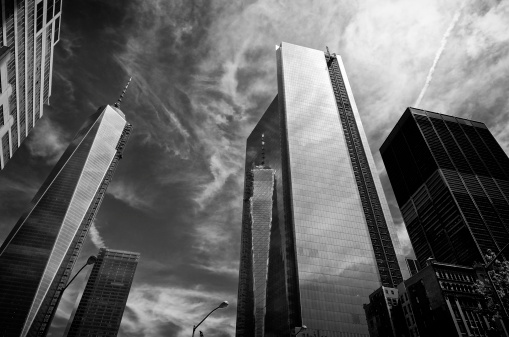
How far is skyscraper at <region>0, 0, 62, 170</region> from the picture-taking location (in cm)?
9225

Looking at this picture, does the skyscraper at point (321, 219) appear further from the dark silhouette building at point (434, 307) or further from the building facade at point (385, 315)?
the dark silhouette building at point (434, 307)

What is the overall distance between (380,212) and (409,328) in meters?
65.8

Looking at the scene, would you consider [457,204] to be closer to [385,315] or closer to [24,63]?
[385,315]

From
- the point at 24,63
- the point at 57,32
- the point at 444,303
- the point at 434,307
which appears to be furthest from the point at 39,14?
the point at 434,307

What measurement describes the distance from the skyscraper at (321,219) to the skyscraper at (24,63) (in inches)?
4123

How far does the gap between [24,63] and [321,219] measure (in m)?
119

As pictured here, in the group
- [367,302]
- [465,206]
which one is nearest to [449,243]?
[465,206]

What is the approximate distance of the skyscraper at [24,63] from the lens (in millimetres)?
92250

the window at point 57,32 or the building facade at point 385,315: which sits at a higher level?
the window at point 57,32

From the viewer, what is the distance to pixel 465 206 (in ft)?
532

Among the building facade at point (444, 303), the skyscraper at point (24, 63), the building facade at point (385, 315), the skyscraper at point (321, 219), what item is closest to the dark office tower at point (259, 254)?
the skyscraper at point (321, 219)

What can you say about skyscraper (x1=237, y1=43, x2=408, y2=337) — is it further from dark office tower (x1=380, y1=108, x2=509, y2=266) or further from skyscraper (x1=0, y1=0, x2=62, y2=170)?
skyscraper (x1=0, y1=0, x2=62, y2=170)

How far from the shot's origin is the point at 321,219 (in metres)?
139

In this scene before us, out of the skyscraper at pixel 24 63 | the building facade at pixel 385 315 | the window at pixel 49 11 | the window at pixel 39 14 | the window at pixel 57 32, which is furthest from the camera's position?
the window at pixel 57 32
